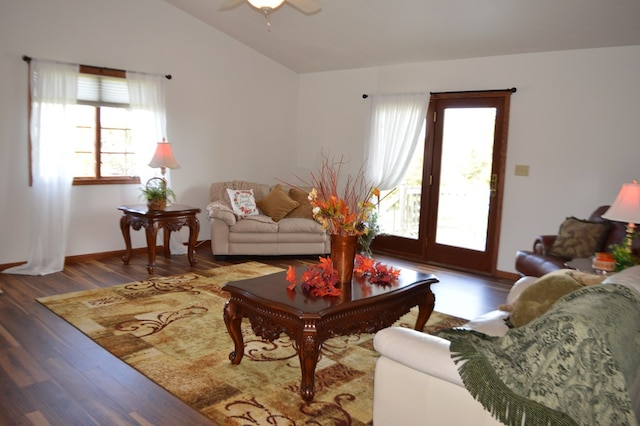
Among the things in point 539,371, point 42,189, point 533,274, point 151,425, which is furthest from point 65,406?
point 533,274

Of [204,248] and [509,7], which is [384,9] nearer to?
[509,7]

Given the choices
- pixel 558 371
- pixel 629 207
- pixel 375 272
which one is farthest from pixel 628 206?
pixel 558 371

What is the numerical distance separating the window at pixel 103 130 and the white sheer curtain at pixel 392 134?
3.04 m

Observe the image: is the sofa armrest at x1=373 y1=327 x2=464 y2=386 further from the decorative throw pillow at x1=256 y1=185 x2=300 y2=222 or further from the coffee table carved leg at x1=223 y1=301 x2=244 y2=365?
the decorative throw pillow at x1=256 y1=185 x2=300 y2=222

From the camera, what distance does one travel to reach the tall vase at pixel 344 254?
321 centimetres

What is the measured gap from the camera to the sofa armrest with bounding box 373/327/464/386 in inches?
74.4

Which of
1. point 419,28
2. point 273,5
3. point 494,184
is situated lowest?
point 494,184

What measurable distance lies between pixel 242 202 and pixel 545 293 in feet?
15.0

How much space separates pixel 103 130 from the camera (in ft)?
19.8

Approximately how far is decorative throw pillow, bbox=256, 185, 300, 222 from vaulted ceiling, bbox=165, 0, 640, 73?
1984mm

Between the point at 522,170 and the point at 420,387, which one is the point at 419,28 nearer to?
the point at 522,170

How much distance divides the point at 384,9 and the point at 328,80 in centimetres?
234

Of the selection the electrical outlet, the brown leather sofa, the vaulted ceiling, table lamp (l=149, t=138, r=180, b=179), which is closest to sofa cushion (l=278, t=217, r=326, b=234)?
table lamp (l=149, t=138, r=180, b=179)

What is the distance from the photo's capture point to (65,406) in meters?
2.72
